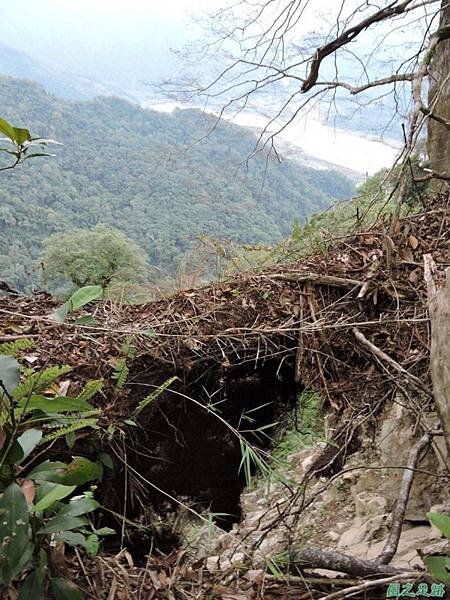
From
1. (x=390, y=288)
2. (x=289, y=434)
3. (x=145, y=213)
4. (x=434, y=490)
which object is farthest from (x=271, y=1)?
(x=145, y=213)

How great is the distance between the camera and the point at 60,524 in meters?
0.89

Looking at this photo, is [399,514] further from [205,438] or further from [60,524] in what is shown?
[205,438]

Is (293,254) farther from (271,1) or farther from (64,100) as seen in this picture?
(64,100)

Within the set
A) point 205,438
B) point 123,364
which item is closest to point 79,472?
point 123,364

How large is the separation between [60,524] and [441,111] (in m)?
3.78

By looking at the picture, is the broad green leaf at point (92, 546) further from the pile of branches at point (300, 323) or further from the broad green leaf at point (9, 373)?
the pile of branches at point (300, 323)

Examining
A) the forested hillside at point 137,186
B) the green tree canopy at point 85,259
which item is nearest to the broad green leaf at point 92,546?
the green tree canopy at point 85,259

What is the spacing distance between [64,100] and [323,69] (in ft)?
67.2

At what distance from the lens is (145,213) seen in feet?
48.3

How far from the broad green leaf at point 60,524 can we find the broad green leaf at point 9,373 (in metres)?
0.27

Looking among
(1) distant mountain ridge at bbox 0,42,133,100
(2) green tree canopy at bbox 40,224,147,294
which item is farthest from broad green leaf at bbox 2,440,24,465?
(1) distant mountain ridge at bbox 0,42,133,100

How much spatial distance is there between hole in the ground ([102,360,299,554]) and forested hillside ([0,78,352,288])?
4866 millimetres

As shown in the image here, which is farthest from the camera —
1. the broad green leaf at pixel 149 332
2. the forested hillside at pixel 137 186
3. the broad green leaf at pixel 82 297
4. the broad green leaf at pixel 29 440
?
the forested hillside at pixel 137 186

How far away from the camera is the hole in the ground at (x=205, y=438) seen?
6.99ft
